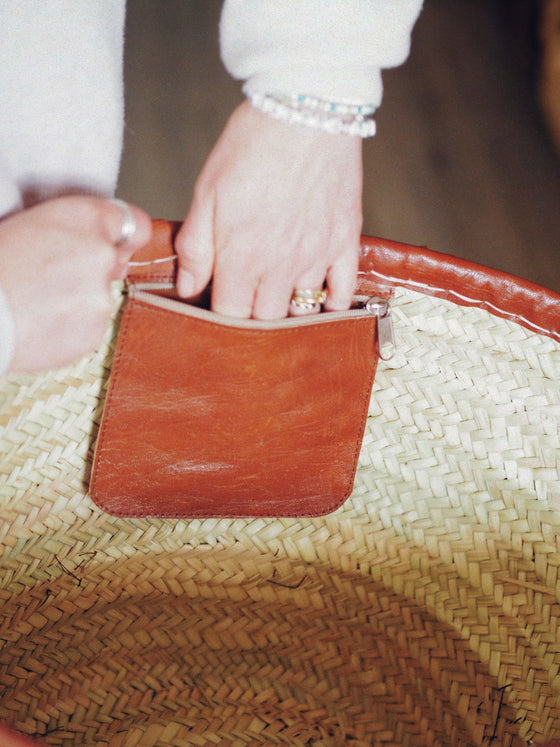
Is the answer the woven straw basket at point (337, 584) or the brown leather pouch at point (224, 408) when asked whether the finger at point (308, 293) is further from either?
the woven straw basket at point (337, 584)

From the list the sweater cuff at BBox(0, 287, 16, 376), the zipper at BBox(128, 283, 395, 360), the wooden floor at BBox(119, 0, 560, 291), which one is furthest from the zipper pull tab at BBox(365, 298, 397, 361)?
the wooden floor at BBox(119, 0, 560, 291)

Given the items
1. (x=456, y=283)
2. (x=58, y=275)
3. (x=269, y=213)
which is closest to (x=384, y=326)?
(x=456, y=283)

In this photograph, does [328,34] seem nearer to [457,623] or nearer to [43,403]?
[43,403]

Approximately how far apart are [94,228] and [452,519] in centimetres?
59

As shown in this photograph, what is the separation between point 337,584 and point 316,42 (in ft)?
2.20

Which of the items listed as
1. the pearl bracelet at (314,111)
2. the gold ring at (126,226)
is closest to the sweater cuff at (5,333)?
the gold ring at (126,226)

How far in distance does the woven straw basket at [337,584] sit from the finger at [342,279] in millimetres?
124

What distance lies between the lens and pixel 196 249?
0.52 meters

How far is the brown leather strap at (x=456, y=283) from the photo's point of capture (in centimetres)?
65

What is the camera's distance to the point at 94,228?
1.57ft

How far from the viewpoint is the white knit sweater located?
1.44ft

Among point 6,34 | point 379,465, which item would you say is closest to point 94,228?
point 6,34

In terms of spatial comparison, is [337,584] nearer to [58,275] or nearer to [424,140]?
[58,275]

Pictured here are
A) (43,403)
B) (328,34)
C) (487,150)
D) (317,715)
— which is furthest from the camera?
(487,150)
